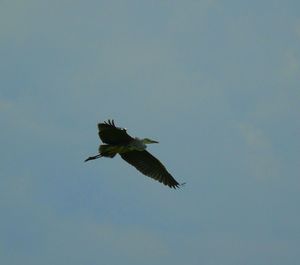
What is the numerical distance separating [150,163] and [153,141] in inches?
59.3

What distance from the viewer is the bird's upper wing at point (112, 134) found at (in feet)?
99.5

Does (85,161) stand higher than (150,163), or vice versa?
(150,163)

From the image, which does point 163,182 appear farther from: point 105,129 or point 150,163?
point 105,129

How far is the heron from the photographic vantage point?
30594 millimetres

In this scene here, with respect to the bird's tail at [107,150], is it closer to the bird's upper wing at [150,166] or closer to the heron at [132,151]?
the heron at [132,151]

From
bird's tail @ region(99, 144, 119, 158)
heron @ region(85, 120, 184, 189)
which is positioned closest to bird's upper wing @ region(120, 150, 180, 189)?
heron @ region(85, 120, 184, 189)

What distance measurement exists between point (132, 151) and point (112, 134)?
8.81 ft

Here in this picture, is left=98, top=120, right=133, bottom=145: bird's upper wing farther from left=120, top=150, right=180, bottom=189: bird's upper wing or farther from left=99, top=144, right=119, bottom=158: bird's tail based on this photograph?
left=120, top=150, right=180, bottom=189: bird's upper wing

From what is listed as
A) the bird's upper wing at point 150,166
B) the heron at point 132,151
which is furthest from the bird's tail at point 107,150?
the bird's upper wing at point 150,166

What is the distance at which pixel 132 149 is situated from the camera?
31.9 metres

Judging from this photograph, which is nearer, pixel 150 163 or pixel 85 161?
pixel 85 161

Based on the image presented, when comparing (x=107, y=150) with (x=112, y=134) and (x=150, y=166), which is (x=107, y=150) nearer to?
(x=112, y=134)

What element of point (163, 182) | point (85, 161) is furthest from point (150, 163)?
point (85, 161)

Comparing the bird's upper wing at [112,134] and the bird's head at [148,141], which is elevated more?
the bird's head at [148,141]
